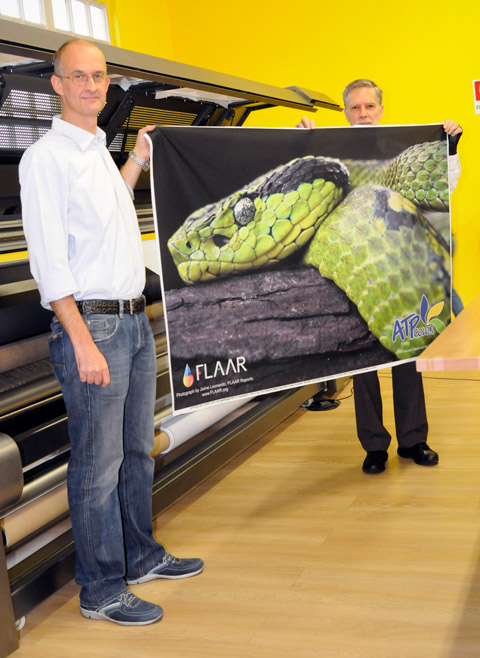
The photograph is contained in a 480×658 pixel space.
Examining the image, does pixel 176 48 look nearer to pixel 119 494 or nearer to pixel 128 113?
pixel 128 113

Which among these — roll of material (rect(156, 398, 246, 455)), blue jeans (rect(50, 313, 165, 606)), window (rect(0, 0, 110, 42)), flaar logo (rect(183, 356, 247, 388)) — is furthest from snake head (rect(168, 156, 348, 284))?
window (rect(0, 0, 110, 42))

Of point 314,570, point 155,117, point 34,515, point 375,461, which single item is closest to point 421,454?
point 375,461

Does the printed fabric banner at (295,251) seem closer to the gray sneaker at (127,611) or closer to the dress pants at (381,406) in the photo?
the dress pants at (381,406)

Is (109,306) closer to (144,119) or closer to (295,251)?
(295,251)

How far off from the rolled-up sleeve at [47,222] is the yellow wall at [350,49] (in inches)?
156

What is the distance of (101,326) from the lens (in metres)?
2.11

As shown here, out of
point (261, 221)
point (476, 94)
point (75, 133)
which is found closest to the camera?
point (75, 133)

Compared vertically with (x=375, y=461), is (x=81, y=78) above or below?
above

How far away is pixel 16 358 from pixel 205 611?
3.24ft

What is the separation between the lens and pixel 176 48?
6305mm

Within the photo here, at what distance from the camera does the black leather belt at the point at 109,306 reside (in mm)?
2100

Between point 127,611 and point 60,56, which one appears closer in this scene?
point 60,56

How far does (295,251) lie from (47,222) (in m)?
1.10

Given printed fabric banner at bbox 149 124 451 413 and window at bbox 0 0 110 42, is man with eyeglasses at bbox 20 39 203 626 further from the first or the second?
window at bbox 0 0 110 42
